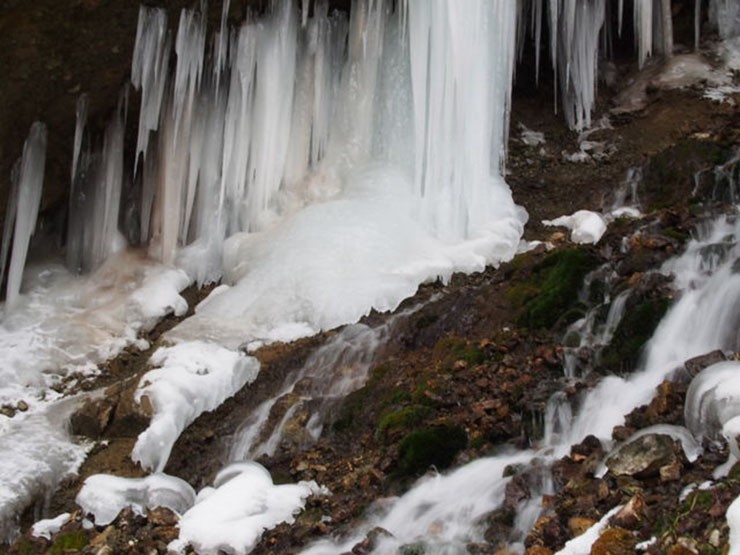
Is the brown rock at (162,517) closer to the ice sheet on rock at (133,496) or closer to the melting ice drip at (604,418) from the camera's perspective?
the ice sheet on rock at (133,496)

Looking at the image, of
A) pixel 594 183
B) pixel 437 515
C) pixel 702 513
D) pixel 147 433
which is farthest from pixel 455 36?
pixel 702 513

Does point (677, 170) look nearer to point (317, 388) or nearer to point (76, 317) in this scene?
point (317, 388)

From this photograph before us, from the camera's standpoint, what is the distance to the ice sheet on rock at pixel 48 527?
7105 mm

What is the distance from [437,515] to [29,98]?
781 cm

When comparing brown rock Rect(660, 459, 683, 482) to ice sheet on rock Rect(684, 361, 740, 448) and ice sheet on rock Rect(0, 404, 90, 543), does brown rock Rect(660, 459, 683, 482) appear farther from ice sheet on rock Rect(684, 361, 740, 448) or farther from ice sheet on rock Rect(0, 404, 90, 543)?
ice sheet on rock Rect(0, 404, 90, 543)

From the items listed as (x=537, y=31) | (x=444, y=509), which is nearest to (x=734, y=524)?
(x=444, y=509)

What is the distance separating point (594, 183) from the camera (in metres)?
13.6

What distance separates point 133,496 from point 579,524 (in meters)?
3.90

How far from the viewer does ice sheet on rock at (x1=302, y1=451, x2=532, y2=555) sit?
548 centimetres

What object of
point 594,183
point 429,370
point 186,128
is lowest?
point 429,370

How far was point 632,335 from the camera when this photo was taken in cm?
702

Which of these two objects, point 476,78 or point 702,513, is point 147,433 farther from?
point 476,78

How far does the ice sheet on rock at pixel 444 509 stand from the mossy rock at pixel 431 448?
18 cm

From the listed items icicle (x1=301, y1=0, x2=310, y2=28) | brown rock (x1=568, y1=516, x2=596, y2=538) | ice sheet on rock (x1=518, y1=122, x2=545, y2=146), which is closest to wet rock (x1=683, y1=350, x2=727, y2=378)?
brown rock (x1=568, y1=516, x2=596, y2=538)
